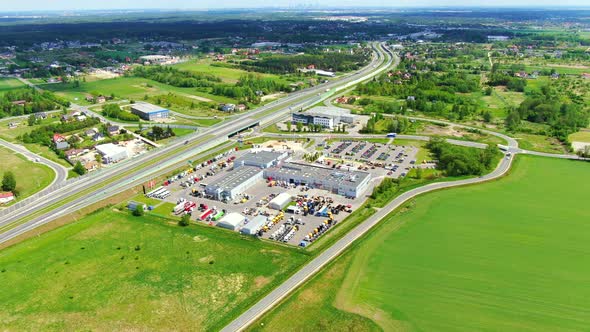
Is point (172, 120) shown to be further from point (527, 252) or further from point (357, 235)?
point (527, 252)

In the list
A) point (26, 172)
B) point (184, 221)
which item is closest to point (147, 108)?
point (26, 172)

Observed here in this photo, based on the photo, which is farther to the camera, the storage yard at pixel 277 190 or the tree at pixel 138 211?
the tree at pixel 138 211

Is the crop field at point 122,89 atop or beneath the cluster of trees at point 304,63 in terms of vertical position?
beneath

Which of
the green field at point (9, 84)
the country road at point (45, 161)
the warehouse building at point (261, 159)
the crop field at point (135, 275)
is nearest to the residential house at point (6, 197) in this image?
the country road at point (45, 161)

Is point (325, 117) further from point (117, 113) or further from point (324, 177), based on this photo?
point (117, 113)

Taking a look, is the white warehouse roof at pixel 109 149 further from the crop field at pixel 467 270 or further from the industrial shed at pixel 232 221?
the crop field at pixel 467 270

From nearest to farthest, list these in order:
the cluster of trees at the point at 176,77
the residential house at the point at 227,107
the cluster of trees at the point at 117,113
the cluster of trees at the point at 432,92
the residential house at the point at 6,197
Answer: the residential house at the point at 6,197 < the cluster of trees at the point at 117,113 < the cluster of trees at the point at 432,92 < the residential house at the point at 227,107 < the cluster of trees at the point at 176,77
